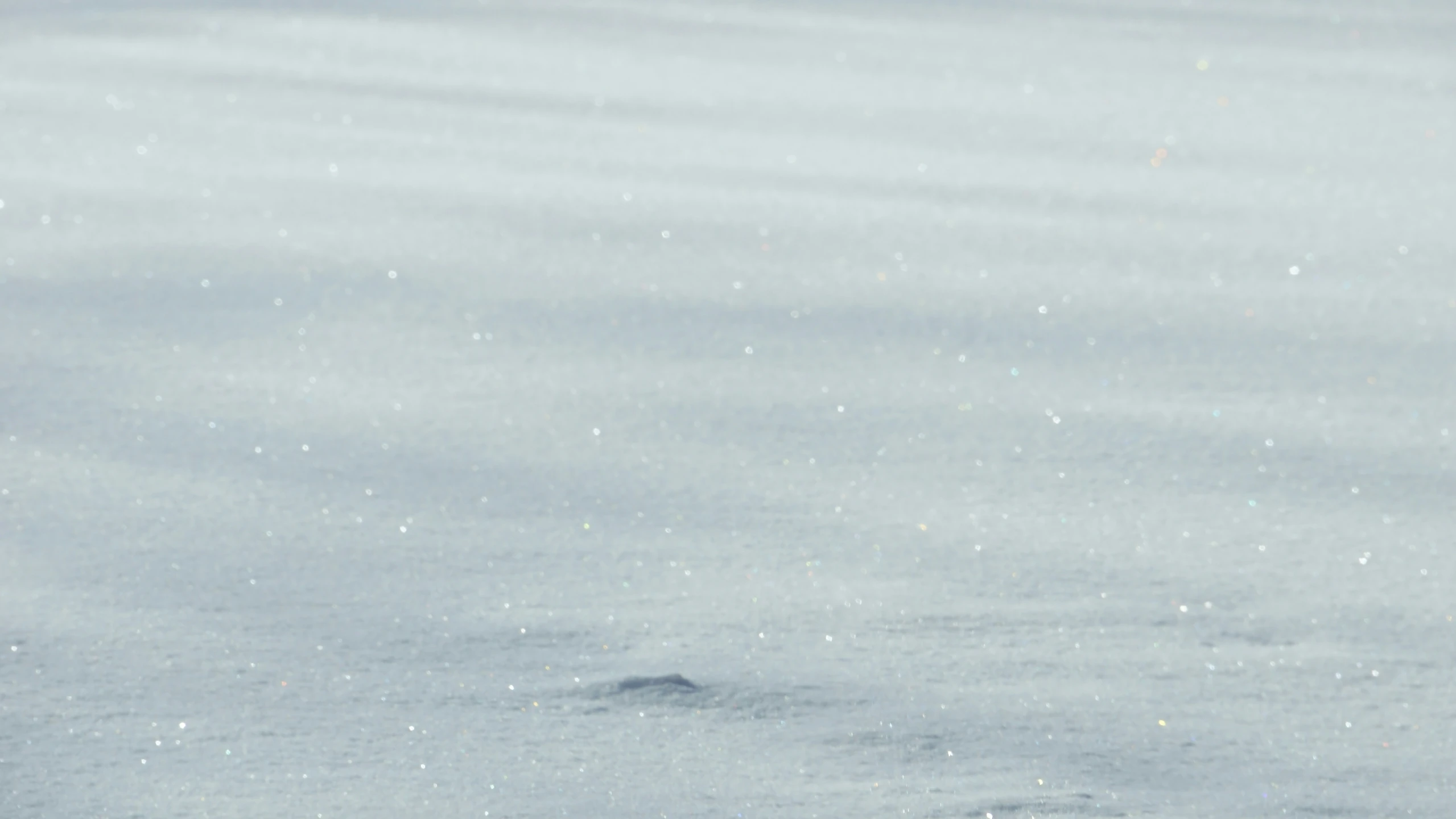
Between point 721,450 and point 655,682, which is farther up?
point 721,450

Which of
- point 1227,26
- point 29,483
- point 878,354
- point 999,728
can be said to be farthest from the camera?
point 1227,26

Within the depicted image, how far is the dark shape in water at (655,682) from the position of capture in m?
0.75

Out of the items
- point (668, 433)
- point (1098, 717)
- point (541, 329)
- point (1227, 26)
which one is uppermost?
point (1227, 26)

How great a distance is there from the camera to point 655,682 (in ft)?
2.48

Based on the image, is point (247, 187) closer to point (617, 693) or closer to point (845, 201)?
point (845, 201)

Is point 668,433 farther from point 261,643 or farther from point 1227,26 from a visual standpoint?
point 1227,26

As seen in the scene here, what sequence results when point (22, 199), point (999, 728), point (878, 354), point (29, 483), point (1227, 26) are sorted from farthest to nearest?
point (1227, 26), point (22, 199), point (878, 354), point (29, 483), point (999, 728)

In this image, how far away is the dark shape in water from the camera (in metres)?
0.75

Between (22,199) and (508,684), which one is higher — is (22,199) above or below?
above

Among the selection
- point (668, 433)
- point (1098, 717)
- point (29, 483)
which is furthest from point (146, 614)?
point (1098, 717)

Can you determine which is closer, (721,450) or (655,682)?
(655,682)

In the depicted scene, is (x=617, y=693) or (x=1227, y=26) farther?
(x=1227, y=26)

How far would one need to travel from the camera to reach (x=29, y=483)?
0.94m

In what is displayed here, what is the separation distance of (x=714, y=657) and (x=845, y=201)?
75 centimetres
